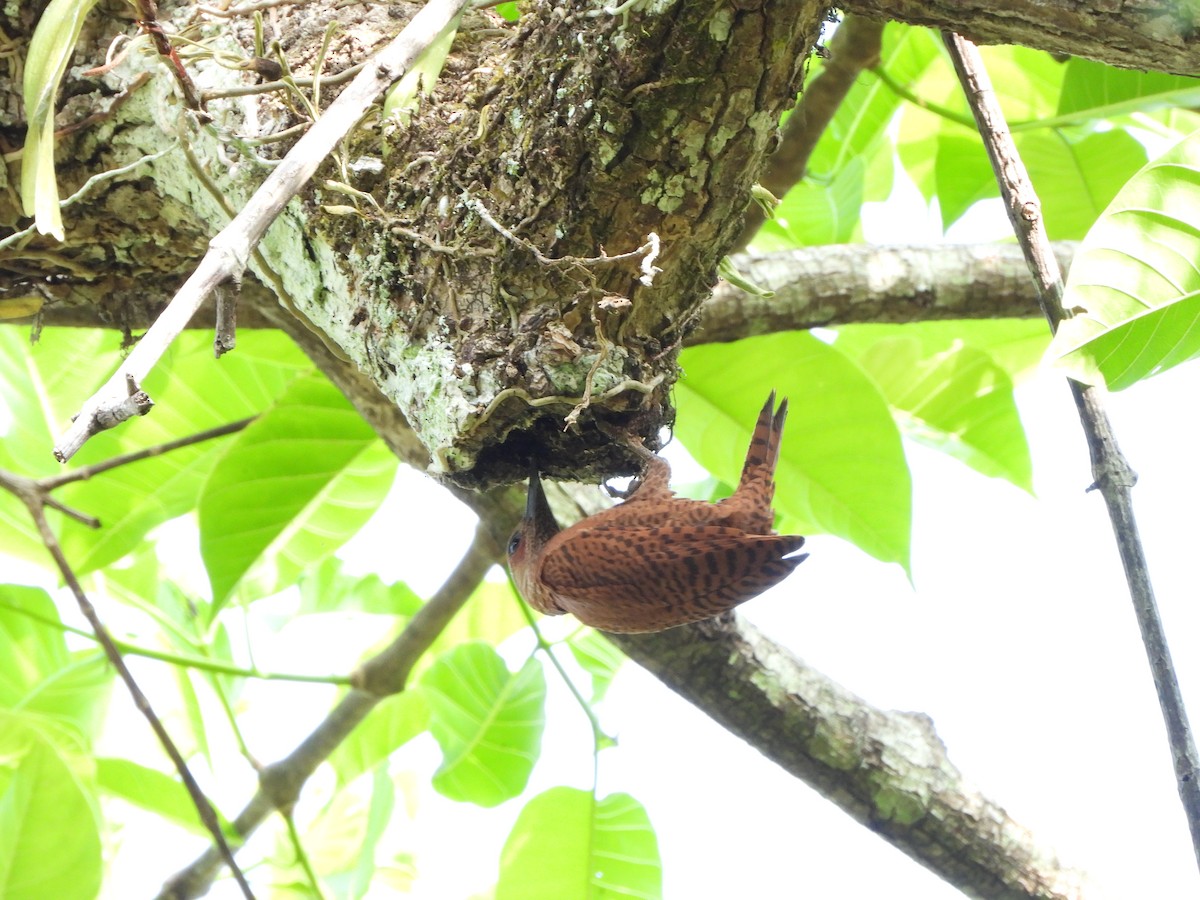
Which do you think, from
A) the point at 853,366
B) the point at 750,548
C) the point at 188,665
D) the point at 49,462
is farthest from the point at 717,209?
the point at 49,462

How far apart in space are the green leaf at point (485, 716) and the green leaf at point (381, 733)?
244 mm

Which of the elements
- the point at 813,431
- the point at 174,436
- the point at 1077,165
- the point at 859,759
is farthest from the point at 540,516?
the point at 1077,165

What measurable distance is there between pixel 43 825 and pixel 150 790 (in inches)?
11.6

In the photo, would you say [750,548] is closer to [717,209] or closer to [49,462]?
[717,209]

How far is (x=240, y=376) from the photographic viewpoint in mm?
2148

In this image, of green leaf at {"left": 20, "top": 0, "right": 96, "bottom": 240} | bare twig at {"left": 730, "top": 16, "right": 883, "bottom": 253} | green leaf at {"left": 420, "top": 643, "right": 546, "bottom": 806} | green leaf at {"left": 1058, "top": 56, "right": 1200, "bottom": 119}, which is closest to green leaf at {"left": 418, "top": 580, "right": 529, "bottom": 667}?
green leaf at {"left": 420, "top": 643, "right": 546, "bottom": 806}

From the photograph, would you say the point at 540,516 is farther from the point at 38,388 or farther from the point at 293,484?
the point at 38,388

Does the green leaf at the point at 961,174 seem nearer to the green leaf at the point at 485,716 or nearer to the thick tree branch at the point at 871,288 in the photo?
the thick tree branch at the point at 871,288

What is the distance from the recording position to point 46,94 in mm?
906

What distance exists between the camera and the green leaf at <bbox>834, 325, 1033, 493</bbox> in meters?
2.08

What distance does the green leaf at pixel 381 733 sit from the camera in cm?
239

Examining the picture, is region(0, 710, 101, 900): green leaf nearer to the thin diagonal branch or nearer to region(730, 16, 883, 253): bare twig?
the thin diagonal branch

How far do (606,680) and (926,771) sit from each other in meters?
0.79

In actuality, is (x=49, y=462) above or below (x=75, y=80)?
below
